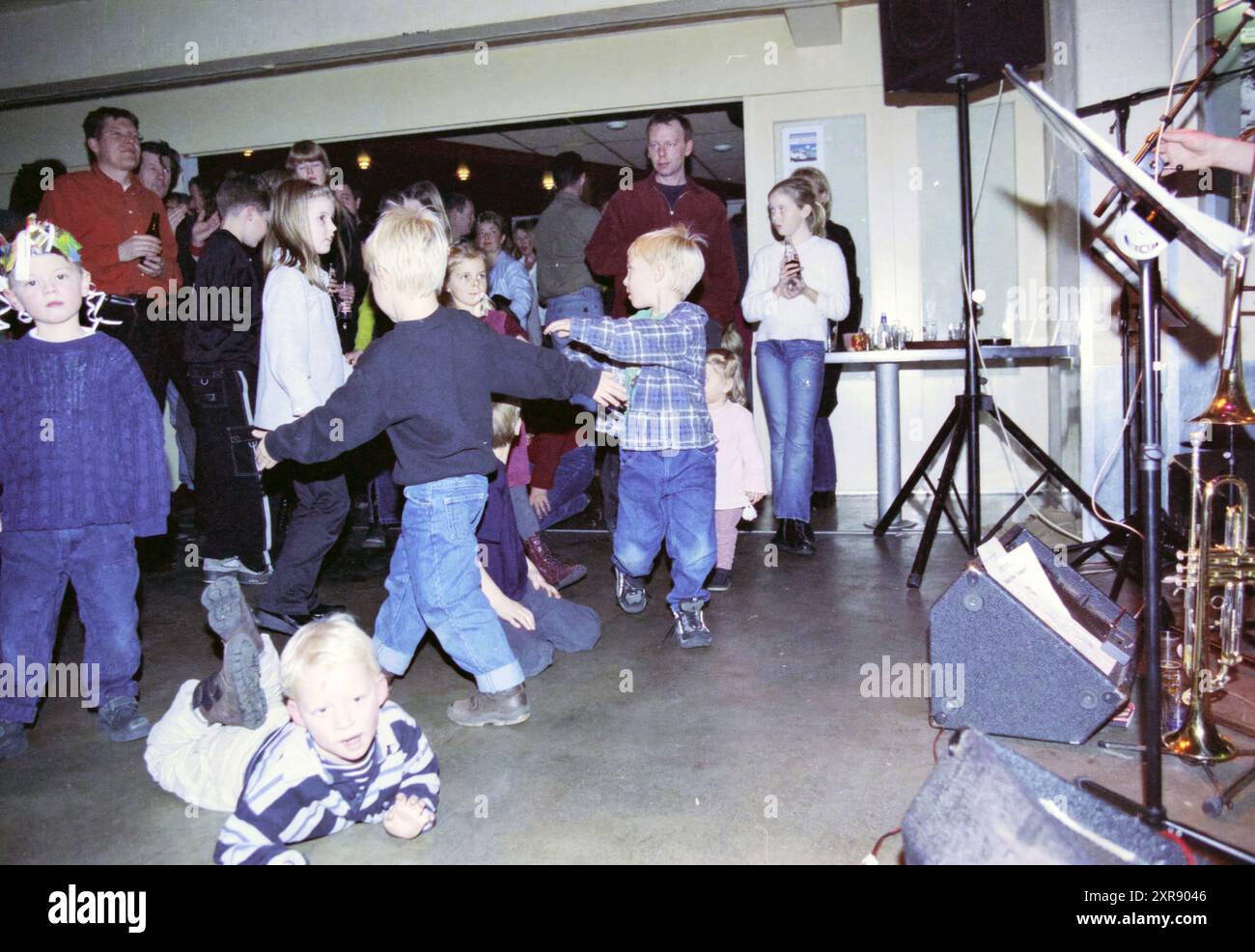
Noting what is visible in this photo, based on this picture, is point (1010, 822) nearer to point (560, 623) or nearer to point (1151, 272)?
point (1151, 272)

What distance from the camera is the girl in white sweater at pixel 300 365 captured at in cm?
355

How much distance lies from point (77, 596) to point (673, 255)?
2.19 meters

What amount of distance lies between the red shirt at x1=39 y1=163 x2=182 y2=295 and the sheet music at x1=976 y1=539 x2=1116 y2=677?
4.32 meters

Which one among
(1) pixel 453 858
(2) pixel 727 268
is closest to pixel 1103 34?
(2) pixel 727 268

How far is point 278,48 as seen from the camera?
21.9ft

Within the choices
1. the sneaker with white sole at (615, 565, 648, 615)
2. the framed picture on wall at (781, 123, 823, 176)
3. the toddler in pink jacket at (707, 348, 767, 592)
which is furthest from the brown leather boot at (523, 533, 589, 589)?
the framed picture on wall at (781, 123, 823, 176)

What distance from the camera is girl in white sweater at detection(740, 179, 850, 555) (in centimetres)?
482

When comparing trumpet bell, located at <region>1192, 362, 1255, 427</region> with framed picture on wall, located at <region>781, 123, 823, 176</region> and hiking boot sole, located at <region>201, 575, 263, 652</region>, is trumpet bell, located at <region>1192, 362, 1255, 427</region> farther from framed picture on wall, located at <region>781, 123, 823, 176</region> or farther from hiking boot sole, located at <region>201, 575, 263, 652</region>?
framed picture on wall, located at <region>781, 123, 823, 176</region>

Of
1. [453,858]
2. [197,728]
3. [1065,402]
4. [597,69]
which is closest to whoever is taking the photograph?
[453,858]

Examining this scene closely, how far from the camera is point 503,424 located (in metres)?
3.61

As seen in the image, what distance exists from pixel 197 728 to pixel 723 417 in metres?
2.46

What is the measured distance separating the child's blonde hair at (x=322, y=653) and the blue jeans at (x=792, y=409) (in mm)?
3116

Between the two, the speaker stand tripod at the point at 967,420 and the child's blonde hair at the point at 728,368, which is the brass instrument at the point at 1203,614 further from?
the child's blonde hair at the point at 728,368
